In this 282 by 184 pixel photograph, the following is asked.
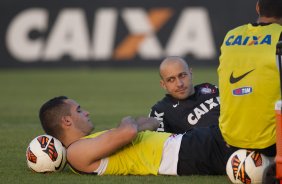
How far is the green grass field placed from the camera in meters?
8.10

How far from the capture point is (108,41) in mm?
24016

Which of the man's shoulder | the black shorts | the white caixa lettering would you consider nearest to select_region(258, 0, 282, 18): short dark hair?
the black shorts

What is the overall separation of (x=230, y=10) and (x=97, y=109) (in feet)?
31.0

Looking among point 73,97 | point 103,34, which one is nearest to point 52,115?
point 73,97

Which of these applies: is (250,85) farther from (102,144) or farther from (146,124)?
(102,144)

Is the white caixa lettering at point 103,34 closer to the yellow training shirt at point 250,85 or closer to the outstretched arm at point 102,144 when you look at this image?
the outstretched arm at point 102,144

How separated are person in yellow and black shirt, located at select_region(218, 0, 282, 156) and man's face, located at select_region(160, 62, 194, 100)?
6.00ft

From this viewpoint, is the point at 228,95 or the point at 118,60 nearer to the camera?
the point at 228,95

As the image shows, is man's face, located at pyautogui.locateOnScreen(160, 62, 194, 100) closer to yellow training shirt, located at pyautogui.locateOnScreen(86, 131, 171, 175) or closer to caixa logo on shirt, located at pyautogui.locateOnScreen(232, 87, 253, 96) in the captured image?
yellow training shirt, located at pyautogui.locateOnScreen(86, 131, 171, 175)

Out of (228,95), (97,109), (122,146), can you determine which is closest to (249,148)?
(228,95)

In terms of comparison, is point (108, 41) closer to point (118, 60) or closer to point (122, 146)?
point (118, 60)

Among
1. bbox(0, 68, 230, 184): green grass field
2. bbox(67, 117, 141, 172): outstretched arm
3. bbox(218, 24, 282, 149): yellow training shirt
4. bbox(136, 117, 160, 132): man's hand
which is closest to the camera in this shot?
bbox(218, 24, 282, 149): yellow training shirt

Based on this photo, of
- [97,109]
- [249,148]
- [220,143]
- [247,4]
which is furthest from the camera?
[247,4]

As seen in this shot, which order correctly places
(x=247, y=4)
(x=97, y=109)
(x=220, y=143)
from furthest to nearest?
(x=247, y=4) → (x=97, y=109) → (x=220, y=143)
